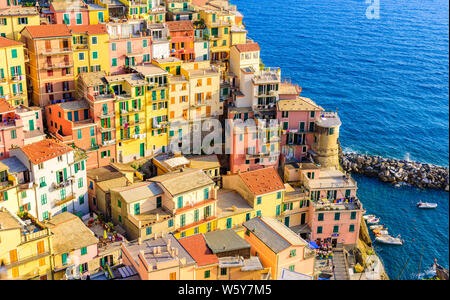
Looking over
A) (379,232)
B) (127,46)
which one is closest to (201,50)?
(127,46)

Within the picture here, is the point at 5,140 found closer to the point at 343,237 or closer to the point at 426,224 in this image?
the point at 343,237

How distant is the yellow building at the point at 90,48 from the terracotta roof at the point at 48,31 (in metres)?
1.03

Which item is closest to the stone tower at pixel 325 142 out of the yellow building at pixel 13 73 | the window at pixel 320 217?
the window at pixel 320 217

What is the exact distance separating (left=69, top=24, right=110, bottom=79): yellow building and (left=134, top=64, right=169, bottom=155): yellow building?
4235mm

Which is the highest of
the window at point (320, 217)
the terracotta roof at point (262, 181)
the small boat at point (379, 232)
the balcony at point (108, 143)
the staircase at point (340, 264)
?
the balcony at point (108, 143)

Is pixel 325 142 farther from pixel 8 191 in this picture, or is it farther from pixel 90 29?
pixel 8 191

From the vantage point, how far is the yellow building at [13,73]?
57.9 m

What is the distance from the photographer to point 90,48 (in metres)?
63.2

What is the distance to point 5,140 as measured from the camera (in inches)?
2076

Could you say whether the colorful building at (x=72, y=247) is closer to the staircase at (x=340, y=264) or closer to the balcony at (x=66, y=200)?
the balcony at (x=66, y=200)

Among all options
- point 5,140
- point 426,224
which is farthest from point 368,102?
point 5,140

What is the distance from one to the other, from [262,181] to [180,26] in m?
26.1

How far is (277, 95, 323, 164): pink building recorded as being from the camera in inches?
2576
